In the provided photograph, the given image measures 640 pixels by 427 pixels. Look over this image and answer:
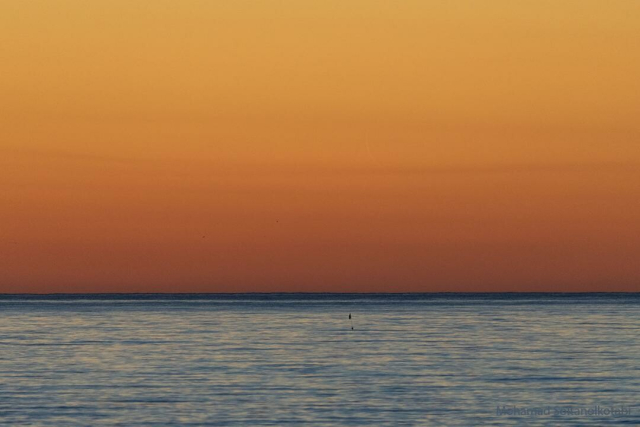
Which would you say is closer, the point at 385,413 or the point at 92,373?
the point at 385,413

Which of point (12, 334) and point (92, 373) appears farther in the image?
point (12, 334)

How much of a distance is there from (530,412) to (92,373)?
2573 centimetres

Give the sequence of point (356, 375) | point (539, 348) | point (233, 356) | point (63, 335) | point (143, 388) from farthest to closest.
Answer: point (63, 335) < point (539, 348) < point (233, 356) < point (356, 375) < point (143, 388)

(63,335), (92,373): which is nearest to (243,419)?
(92,373)

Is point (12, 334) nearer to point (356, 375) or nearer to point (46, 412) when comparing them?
point (356, 375)

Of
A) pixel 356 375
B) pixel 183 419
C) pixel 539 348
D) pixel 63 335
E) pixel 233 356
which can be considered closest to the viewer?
pixel 183 419

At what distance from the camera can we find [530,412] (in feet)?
149

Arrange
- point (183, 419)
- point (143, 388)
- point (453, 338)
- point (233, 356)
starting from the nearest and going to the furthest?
point (183, 419), point (143, 388), point (233, 356), point (453, 338)

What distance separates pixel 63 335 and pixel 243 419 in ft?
199

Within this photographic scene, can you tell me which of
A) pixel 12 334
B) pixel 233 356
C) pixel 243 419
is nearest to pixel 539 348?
pixel 233 356

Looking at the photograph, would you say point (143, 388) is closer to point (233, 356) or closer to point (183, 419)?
point (183, 419)

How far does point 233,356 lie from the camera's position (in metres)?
72.2

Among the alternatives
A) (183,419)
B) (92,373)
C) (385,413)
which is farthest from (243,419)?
(92,373)

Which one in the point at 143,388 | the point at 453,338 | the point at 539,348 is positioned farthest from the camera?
the point at 453,338
